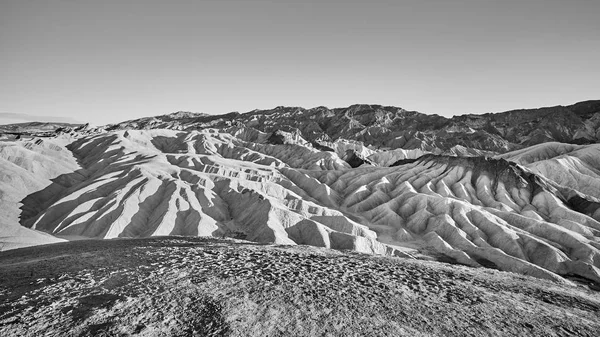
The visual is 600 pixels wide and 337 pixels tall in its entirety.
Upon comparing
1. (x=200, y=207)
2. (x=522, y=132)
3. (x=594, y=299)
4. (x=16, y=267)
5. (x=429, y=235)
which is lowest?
(x=429, y=235)

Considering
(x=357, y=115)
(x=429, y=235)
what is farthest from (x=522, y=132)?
(x=429, y=235)

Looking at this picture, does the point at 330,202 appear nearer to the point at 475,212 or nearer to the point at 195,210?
the point at 475,212

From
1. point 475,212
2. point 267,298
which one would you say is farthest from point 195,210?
point 475,212

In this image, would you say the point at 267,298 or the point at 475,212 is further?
the point at 475,212

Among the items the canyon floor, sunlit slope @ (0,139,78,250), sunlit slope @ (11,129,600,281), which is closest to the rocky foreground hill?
sunlit slope @ (11,129,600,281)

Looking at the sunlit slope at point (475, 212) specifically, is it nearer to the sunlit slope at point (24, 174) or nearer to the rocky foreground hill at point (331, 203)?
the rocky foreground hill at point (331, 203)

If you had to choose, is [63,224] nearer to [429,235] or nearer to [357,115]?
[429,235]

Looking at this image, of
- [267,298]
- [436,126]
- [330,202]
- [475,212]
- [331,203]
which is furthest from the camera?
[436,126]

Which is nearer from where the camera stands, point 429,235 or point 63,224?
point 63,224

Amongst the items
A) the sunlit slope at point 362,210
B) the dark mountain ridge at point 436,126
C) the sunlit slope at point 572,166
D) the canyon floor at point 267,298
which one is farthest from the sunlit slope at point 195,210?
the dark mountain ridge at point 436,126
